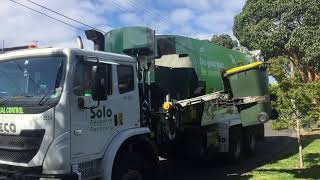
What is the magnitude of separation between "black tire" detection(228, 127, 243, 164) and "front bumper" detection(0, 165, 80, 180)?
727 cm

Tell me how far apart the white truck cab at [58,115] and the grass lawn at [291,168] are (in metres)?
4.55

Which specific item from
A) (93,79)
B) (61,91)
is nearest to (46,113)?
(61,91)

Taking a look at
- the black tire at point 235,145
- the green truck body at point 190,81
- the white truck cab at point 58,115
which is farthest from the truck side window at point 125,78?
the black tire at point 235,145

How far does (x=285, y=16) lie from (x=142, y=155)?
55.7 ft

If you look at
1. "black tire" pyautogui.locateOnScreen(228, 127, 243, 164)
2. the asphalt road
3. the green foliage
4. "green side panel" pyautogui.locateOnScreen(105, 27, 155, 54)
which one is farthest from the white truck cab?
"black tire" pyautogui.locateOnScreen(228, 127, 243, 164)

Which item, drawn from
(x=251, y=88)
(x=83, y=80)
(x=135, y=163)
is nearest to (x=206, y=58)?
(x=251, y=88)

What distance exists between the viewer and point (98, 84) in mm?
7453

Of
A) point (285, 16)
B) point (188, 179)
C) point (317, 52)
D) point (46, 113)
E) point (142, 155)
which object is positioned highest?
point (285, 16)

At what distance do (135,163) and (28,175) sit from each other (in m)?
2.09

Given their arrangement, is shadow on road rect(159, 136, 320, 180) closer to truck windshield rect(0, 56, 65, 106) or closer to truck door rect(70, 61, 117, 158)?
truck door rect(70, 61, 117, 158)

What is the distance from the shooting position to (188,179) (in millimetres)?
11820

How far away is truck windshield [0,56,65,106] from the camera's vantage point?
7312 mm

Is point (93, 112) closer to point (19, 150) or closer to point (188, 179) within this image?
point (19, 150)

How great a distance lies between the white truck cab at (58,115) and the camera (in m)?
7.18
